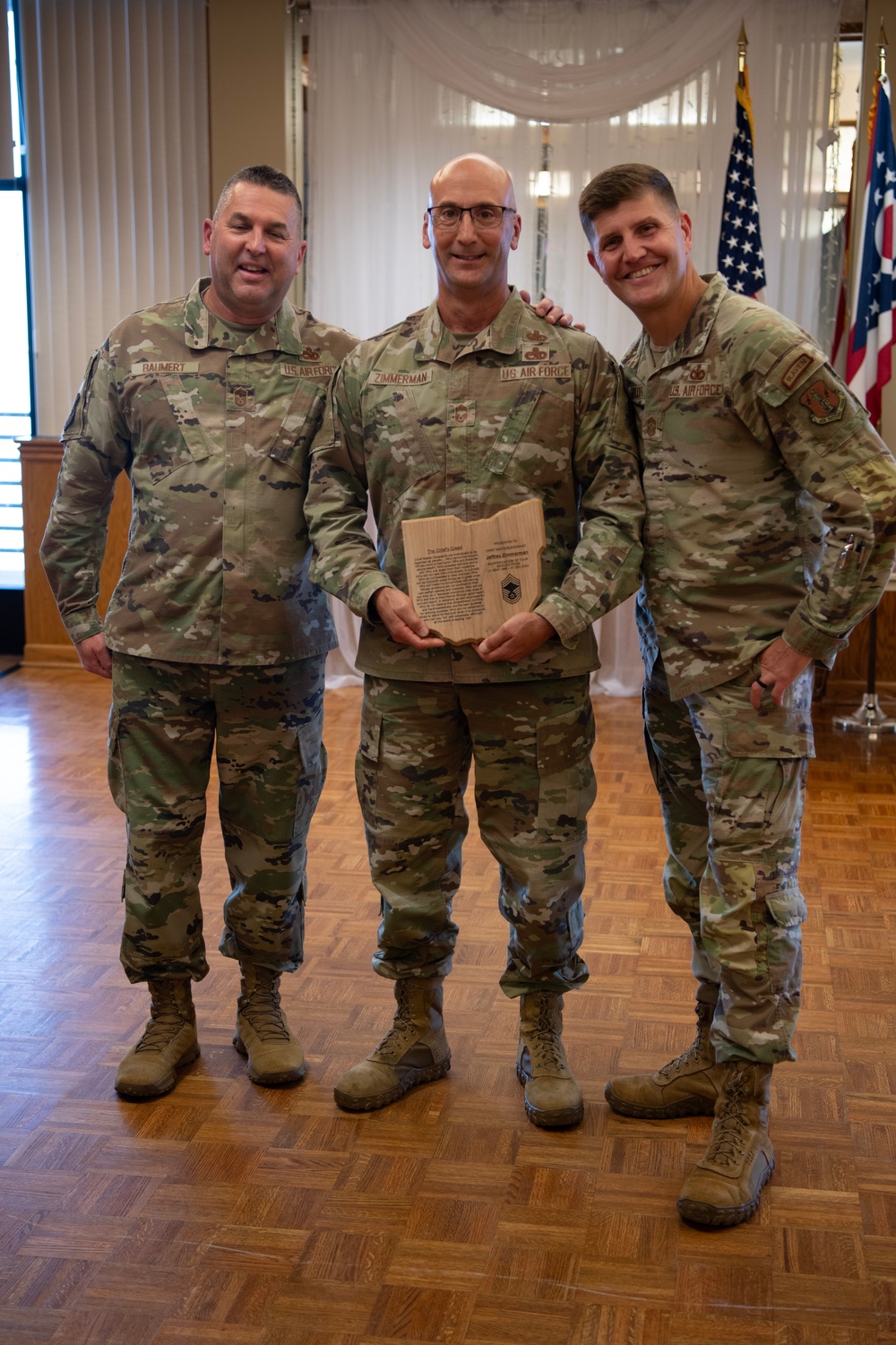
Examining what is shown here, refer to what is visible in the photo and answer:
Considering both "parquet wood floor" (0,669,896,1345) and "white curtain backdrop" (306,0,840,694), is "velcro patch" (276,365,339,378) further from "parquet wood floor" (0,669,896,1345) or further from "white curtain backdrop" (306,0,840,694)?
"white curtain backdrop" (306,0,840,694)

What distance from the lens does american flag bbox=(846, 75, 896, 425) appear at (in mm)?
5703

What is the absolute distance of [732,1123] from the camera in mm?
2227

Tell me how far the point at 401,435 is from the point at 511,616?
384 millimetres

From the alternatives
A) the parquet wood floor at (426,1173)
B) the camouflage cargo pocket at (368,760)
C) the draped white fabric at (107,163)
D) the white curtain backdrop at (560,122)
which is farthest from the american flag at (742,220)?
the camouflage cargo pocket at (368,760)

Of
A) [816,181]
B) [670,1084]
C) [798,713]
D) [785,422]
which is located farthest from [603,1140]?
[816,181]

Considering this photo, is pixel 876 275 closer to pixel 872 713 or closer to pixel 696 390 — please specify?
pixel 872 713

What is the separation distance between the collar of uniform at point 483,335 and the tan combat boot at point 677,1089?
129cm

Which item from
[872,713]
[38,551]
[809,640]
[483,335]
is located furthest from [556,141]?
[809,640]

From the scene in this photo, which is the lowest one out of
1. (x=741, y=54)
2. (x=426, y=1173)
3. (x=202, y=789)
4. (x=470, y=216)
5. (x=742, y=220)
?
(x=426, y=1173)

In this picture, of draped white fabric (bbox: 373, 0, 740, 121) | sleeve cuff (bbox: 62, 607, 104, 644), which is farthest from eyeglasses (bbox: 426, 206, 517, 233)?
draped white fabric (bbox: 373, 0, 740, 121)

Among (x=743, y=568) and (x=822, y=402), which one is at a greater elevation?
(x=822, y=402)

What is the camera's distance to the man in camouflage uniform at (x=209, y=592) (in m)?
2.48

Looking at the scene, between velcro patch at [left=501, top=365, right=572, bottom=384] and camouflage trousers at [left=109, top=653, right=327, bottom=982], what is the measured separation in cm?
69

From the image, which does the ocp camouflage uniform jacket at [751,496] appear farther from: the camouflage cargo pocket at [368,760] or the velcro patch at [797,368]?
the camouflage cargo pocket at [368,760]
